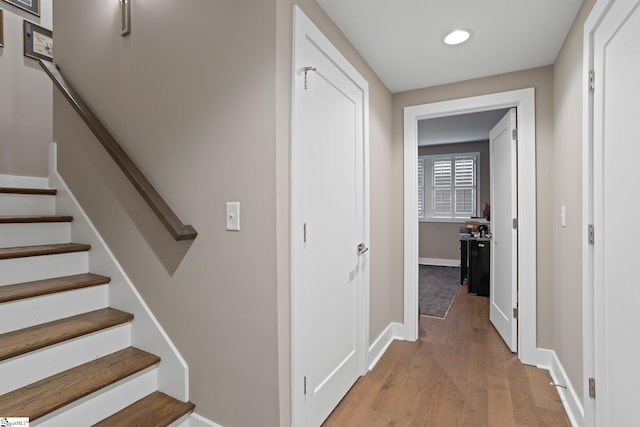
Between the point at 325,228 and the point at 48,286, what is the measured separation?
1.52m

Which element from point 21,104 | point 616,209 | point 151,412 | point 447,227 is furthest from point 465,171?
point 21,104

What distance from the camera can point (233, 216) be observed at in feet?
4.89

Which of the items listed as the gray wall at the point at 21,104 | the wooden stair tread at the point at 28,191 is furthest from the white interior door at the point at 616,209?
the gray wall at the point at 21,104

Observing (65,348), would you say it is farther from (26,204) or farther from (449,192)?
(449,192)

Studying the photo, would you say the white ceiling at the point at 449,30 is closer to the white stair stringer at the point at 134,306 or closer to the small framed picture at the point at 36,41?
the white stair stringer at the point at 134,306

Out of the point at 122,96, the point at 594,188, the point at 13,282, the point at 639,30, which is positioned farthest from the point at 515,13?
the point at 13,282

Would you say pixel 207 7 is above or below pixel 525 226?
above

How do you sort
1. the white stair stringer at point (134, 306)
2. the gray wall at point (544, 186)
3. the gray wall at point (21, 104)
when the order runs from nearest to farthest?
the white stair stringer at point (134, 306)
the gray wall at point (544, 186)
the gray wall at point (21, 104)

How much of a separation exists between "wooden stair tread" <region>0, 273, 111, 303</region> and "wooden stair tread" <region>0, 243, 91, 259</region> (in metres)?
0.16

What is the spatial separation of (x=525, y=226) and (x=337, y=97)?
1825mm

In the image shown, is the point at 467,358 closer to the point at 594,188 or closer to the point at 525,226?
the point at 525,226

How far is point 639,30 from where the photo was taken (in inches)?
44.1

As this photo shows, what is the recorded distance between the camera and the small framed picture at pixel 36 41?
2.92m

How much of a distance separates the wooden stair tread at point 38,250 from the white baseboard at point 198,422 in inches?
49.4
